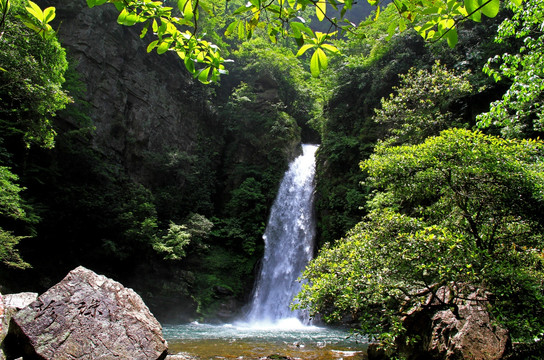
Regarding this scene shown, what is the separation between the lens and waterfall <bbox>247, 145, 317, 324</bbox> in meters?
13.7

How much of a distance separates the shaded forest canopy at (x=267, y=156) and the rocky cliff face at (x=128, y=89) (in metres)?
0.10

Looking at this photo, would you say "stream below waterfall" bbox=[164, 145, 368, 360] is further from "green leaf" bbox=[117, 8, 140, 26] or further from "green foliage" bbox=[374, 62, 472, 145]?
"green leaf" bbox=[117, 8, 140, 26]

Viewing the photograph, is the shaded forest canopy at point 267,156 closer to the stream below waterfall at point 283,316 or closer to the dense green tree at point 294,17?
the dense green tree at point 294,17

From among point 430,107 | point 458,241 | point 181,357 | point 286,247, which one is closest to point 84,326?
point 181,357

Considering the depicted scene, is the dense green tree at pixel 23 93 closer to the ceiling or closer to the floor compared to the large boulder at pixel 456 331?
closer to the ceiling

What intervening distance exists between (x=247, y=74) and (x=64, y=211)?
1512 centimetres

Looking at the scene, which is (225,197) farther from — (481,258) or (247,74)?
(481,258)

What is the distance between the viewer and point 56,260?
11.6 metres

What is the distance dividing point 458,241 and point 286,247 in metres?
11.7

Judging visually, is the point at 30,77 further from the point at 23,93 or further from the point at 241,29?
the point at 241,29

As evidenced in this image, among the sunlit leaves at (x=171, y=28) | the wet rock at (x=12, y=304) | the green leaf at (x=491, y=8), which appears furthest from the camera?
the wet rock at (x=12, y=304)

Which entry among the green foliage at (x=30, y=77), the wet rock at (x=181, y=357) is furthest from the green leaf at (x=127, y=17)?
the green foliage at (x=30, y=77)

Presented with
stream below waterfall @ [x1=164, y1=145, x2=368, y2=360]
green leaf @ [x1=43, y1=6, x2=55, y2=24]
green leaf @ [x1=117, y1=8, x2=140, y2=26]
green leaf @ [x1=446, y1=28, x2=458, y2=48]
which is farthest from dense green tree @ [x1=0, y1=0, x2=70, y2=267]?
green leaf @ [x1=446, y1=28, x2=458, y2=48]

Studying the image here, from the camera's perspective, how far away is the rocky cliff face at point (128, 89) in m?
15.3
